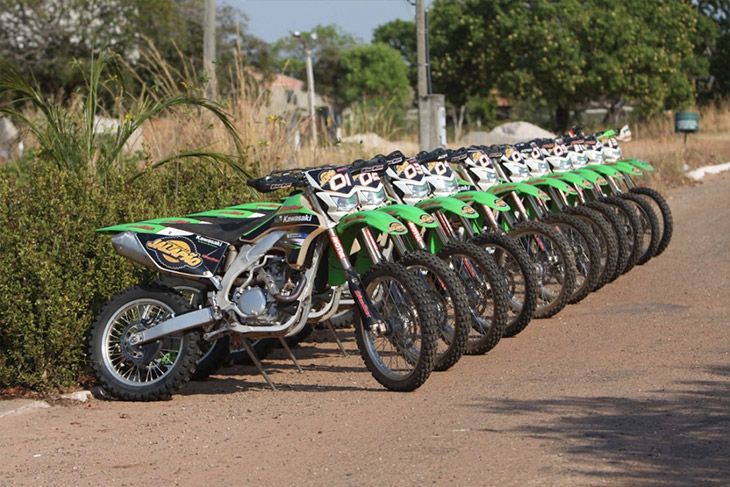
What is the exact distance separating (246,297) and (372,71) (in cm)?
5872

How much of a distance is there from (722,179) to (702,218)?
650cm

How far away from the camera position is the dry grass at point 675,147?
21.9 metres

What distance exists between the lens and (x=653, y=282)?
11.5m

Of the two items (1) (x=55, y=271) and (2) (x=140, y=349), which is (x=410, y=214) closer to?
(2) (x=140, y=349)

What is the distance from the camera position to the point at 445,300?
25.7ft

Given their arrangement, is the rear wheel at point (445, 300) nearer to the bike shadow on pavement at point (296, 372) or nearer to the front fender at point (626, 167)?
the bike shadow on pavement at point (296, 372)

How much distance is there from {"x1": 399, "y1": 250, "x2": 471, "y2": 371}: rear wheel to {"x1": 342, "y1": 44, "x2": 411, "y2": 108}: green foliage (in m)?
54.7

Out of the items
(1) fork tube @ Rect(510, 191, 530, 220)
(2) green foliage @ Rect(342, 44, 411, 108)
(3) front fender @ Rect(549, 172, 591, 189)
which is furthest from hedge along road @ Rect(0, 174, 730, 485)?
(2) green foliage @ Rect(342, 44, 411, 108)

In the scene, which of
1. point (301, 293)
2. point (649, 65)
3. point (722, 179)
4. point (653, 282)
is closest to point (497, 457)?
point (301, 293)

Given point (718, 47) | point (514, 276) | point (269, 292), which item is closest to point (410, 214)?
point (269, 292)

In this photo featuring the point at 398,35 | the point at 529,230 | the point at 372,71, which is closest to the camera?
the point at 529,230

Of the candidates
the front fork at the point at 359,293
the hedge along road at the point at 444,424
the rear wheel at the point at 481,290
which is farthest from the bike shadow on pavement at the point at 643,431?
the rear wheel at the point at 481,290

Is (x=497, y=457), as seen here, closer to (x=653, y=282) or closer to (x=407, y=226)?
(x=407, y=226)

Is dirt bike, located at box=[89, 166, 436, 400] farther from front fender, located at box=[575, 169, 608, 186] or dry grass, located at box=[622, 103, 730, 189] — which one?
dry grass, located at box=[622, 103, 730, 189]
